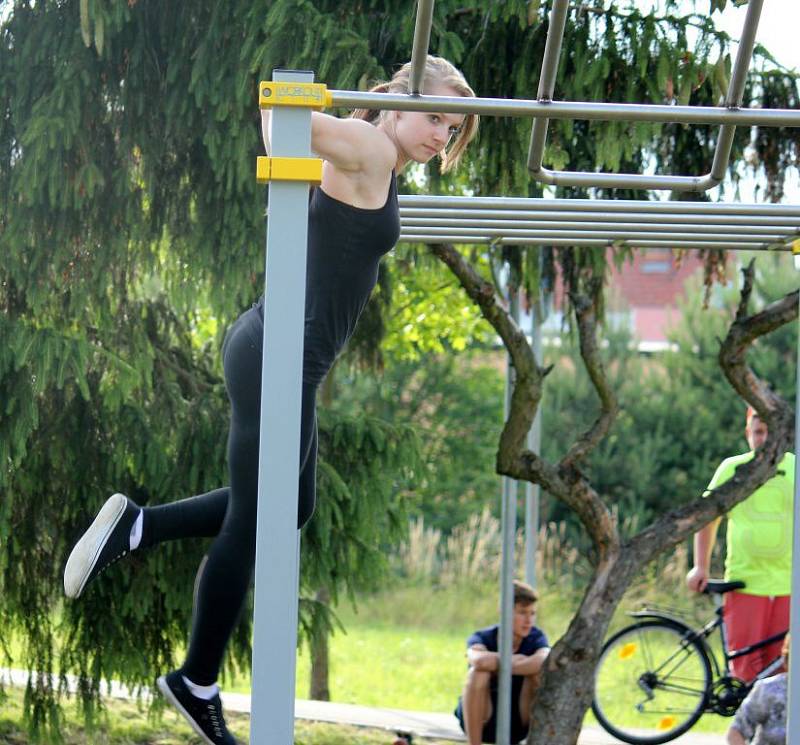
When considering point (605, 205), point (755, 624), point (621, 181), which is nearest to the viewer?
point (621, 181)

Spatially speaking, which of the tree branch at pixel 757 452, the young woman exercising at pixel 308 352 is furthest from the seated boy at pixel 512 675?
the young woman exercising at pixel 308 352

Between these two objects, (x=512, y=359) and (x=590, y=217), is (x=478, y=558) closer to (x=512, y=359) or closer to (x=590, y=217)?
(x=512, y=359)

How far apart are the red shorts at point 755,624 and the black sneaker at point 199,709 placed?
376 centimetres

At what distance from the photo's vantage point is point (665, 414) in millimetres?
12055

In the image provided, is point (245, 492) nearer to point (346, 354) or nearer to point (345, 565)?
point (345, 565)

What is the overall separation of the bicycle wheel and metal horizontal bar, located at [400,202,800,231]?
2827mm

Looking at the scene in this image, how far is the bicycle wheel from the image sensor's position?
5.98 metres

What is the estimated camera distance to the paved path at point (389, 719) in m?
5.93

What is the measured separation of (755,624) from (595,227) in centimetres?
301

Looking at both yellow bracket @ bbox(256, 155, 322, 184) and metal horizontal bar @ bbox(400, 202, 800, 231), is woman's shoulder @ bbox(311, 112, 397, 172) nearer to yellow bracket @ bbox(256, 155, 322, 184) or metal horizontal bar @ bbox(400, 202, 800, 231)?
yellow bracket @ bbox(256, 155, 322, 184)

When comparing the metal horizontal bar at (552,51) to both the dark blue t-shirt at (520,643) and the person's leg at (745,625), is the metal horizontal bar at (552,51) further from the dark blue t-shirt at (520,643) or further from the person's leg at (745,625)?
the person's leg at (745,625)

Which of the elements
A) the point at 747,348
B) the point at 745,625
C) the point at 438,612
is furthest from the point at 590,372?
the point at 438,612

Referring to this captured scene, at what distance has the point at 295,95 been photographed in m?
2.26

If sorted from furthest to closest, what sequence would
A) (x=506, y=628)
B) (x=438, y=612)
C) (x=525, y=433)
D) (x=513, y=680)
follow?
1. (x=438, y=612)
2. (x=513, y=680)
3. (x=506, y=628)
4. (x=525, y=433)
